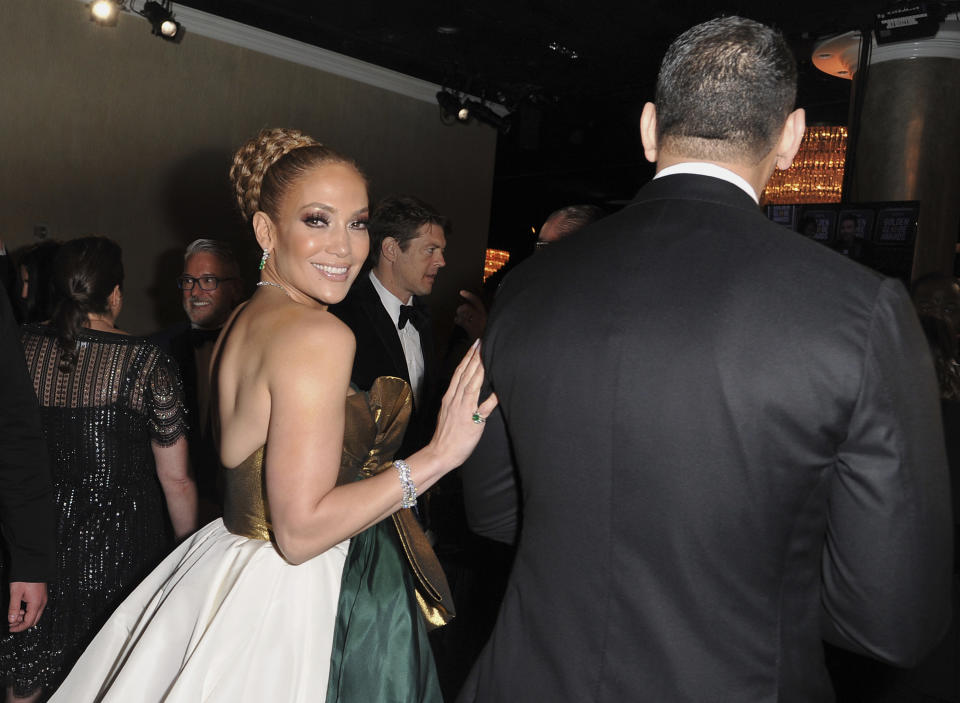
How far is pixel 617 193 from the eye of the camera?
11.2 meters

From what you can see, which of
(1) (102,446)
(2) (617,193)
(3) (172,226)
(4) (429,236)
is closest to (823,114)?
(2) (617,193)

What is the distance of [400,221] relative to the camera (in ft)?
11.3

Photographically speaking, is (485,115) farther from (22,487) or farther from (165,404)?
(22,487)

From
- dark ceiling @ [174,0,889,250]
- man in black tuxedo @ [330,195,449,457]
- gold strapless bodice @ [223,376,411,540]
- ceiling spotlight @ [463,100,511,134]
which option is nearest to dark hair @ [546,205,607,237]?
man in black tuxedo @ [330,195,449,457]

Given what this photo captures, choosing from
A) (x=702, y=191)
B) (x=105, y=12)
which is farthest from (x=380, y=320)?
(x=105, y=12)

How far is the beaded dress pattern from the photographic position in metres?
2.28

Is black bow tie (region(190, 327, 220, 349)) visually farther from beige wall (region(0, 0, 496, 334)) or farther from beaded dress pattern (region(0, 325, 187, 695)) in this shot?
beige wall (region(0, 0, 496, 334))

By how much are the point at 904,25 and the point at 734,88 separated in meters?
4.83

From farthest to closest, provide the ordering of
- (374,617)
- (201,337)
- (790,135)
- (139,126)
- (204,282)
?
1. (139,126)
2. (204,282)
3. (201,337)
4. (374,617)
5. (790,135)

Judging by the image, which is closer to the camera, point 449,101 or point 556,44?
point 556,44

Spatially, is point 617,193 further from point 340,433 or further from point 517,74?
point 340,433

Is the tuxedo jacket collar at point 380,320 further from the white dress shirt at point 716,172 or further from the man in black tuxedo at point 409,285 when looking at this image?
the white dress shirt at point 716,172

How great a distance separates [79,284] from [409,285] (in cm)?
132

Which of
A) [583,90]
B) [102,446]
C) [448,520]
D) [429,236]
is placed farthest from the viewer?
[583,90]
